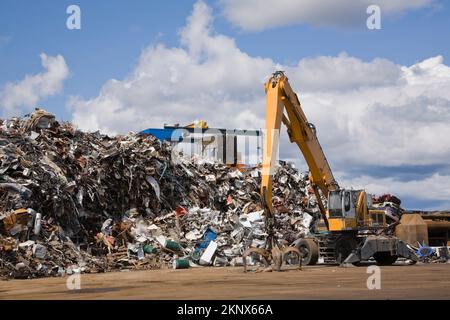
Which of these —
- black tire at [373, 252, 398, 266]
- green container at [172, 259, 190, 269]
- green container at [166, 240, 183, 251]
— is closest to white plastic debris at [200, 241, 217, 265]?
green container at [166, 240, 183, 251]

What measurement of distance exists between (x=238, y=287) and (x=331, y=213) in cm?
946

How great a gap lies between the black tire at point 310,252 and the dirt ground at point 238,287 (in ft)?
15.6

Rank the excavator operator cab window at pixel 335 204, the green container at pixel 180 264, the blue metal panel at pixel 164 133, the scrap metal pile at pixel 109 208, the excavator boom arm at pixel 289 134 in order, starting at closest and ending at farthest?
the excavator boom arm at pixel 289 134
the scrap metal pile at pixel 109 208
the green container at pixel 180 264
the excavator operator cab window at pixel 335 204
the blue metal panel at pixel 164 133

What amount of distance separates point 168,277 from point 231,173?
14878mm

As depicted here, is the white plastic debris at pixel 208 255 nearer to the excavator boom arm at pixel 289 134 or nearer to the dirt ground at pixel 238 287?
the excavator boom arm at pixel 289 134

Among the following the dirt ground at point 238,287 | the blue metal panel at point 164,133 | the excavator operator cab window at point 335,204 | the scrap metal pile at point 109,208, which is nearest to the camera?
the dirt ground at point 238,287

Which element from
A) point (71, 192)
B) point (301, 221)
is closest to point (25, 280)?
point (71, 192)

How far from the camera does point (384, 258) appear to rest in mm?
23484

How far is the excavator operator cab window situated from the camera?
72.9ft

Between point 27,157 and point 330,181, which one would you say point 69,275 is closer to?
point 27,157

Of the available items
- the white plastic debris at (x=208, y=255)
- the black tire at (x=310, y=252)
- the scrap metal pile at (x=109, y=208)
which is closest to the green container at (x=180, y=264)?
the scrap metal pile at (x=109, y=208)

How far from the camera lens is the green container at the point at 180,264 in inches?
862

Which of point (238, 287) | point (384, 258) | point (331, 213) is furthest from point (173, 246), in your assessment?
point (238, 287)

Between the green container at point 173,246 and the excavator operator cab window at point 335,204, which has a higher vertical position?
the excavator operator cab window at point 335,204
